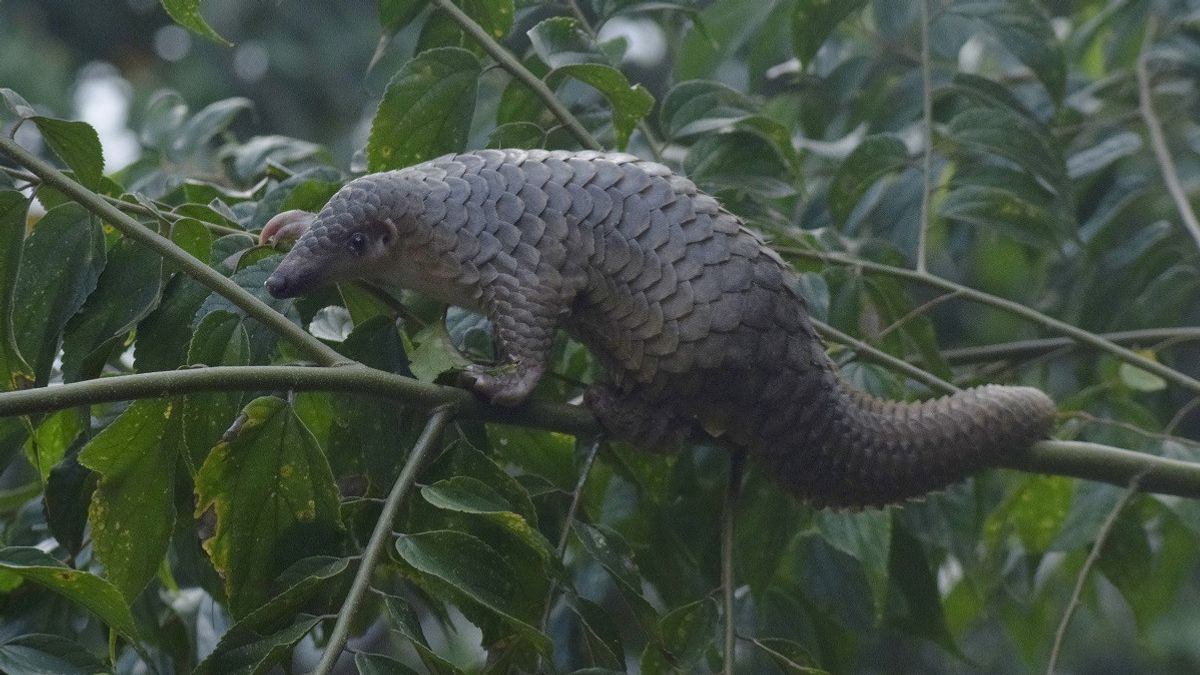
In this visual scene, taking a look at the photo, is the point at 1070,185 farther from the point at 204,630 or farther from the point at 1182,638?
the point at 1182,638

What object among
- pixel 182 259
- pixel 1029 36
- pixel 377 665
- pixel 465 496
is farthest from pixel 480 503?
pixel 1029 36

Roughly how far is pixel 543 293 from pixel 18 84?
311 centimetres

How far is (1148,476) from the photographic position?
98cm

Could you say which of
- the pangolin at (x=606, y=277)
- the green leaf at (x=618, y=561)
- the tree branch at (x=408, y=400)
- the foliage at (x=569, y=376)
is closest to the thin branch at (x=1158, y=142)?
the foliage at (x=569, y=376)

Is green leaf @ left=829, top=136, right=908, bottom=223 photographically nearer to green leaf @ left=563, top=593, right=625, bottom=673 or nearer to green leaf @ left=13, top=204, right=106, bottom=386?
green leaf @ left=563, top=593, right=625, bottom=673

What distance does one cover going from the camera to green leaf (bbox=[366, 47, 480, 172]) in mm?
995

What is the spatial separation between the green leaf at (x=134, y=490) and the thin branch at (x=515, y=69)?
1.30 feet

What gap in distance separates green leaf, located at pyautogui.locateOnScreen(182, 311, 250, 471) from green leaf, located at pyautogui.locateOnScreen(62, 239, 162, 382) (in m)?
0.06

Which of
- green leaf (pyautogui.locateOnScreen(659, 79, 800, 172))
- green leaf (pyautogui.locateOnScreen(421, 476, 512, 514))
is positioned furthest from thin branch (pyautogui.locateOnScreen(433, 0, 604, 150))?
green leaf (pyautogui.locateOnScreen(421, 476, 512, 514))

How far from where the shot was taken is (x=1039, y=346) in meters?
1.34

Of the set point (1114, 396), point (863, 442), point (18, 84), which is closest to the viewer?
point (863, 442)

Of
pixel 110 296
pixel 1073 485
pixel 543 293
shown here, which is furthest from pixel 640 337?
pixel 1073 485

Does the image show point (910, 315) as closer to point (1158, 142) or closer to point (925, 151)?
point (925, 151)

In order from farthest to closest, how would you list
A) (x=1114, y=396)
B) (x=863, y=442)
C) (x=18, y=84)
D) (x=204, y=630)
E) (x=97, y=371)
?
(x=18, y=84) < (x=1114, y=396) < (x=204, y=630) < (x=863, y=442) < (x=97, y=371)
